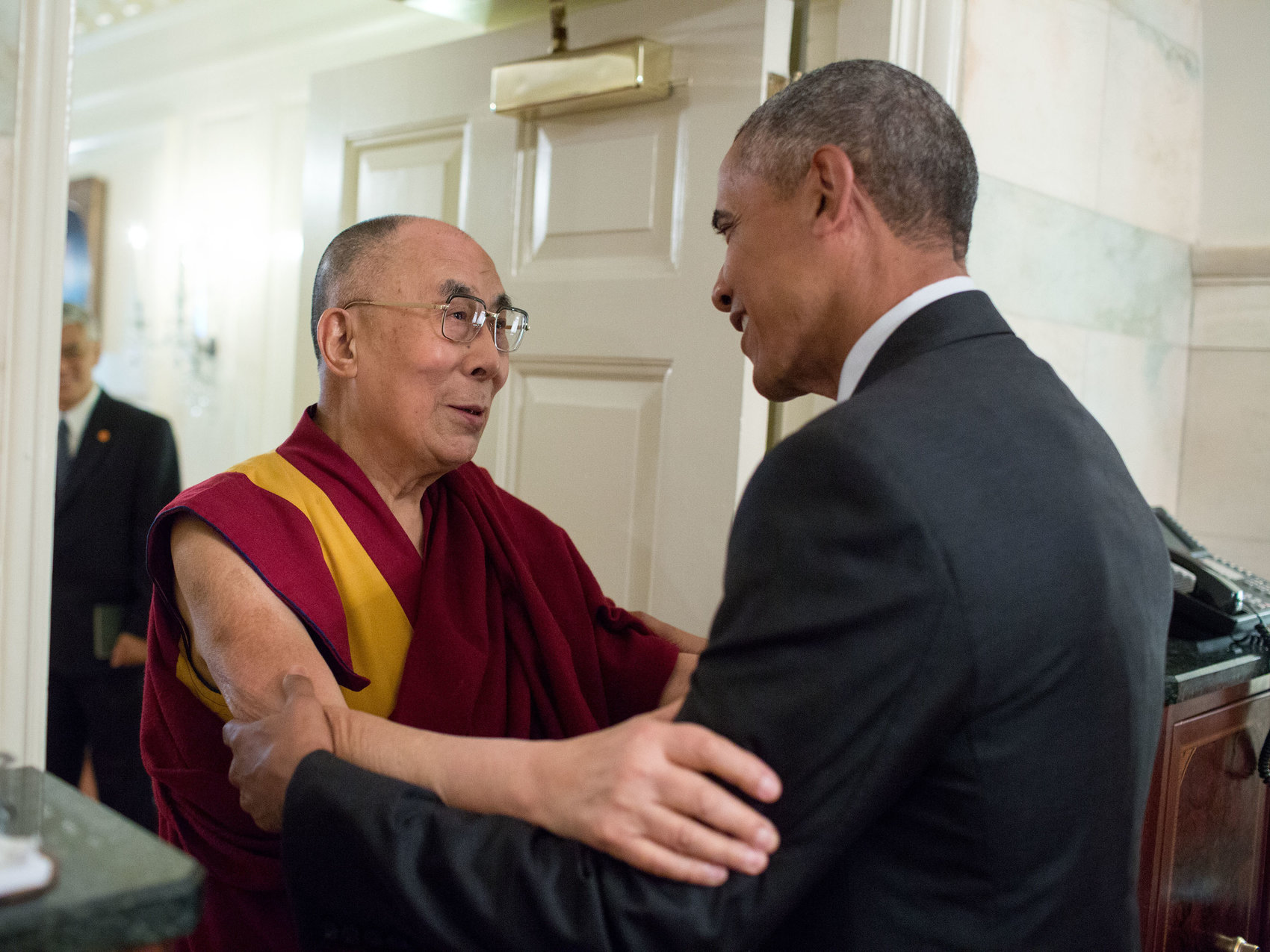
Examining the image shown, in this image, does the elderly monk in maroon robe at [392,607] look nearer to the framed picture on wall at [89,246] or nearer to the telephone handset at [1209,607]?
the telephone handset at [1209,607]

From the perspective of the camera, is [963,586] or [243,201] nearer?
[963,586]

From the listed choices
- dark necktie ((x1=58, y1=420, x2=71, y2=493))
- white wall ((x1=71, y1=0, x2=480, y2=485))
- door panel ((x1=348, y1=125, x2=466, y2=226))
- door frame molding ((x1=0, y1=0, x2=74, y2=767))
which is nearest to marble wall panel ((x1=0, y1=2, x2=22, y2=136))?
door frame molding ((x1=0, y1=0, x2=74, y2=767))

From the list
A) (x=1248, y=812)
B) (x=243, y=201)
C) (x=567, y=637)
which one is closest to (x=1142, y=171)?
(x=1248, y=812)

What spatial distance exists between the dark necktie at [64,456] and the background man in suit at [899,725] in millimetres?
2360

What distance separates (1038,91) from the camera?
2221 mm

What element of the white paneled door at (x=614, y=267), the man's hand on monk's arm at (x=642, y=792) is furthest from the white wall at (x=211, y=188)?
the man's hand on monk's arm at (x=642, y=792)

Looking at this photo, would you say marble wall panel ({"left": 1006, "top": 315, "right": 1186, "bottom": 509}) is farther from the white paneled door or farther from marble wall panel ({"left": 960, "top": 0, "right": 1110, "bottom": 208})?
the white paneled door

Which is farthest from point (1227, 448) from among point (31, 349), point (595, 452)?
point (31, 349)

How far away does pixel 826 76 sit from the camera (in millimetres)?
→ 1161

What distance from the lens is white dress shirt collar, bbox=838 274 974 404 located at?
112 cm

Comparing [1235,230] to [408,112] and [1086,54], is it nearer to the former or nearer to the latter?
[1086,54]

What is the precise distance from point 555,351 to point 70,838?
69.7 inches

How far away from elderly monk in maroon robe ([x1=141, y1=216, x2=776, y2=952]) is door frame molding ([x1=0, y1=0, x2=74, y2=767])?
15cm

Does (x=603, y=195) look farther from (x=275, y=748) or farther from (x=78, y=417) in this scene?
(x=78, y=417)
